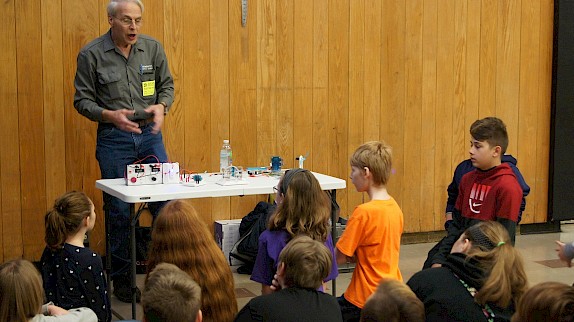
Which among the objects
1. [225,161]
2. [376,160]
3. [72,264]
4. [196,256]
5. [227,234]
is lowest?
[227,234]

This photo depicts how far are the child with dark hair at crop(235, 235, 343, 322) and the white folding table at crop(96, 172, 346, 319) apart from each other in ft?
6.02

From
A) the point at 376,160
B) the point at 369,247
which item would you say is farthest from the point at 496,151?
the point at 369,247

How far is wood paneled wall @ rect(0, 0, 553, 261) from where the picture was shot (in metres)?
6.04

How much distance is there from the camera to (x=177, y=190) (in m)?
5.16

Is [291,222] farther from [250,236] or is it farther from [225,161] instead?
[250,236]

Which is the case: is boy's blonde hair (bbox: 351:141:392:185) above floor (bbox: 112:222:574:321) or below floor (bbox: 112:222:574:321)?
above

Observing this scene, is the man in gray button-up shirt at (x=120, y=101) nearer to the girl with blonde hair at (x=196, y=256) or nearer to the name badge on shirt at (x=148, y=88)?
the name badge on shirt at (x=148, y=88)

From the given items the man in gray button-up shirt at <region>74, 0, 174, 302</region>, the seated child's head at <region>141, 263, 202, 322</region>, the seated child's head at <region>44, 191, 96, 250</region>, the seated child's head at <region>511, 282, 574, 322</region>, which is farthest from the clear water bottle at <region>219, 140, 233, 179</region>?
the seated child's head at <region>511, 282, 574, 322</region>

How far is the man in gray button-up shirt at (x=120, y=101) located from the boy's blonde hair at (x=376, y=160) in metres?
1.69

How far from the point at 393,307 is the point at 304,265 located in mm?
592

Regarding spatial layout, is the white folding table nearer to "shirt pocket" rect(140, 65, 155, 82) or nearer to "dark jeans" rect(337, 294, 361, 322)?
"shirt pocket" rect(140, 65, 155, 82)

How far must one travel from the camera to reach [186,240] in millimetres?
3721

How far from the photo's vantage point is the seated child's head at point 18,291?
311cm

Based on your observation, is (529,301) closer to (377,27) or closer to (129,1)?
(129,1)
